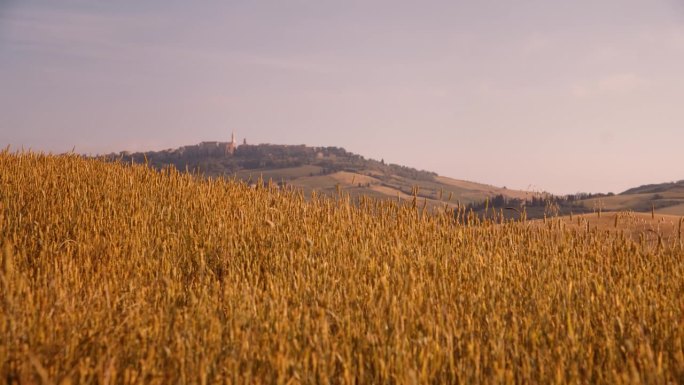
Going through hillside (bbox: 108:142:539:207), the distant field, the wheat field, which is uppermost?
hillside (bbox: 108:142:539:207)

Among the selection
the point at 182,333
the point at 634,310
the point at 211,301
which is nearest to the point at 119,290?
the point at 211,301

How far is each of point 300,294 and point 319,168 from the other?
145m

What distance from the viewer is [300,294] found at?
3932mm

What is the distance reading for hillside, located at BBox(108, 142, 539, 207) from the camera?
137m

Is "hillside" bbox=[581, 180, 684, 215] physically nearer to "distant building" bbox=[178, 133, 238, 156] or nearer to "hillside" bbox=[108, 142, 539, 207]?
"hillside" bbox=[108, 142, 539, 207]

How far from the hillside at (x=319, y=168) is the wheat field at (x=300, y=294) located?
113 meters

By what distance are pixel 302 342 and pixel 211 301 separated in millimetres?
941

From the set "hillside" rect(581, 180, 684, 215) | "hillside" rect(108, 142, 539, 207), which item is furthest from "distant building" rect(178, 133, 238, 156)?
"hillside" rect(581, 180, 684, 215)

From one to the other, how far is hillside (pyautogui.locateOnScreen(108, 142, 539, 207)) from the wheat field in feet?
371

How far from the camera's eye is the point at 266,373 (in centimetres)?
295

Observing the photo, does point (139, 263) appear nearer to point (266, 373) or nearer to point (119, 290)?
point (119, 290)

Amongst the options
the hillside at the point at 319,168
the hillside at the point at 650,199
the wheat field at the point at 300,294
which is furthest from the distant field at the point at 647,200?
A: the wheat field at the point at 300,294

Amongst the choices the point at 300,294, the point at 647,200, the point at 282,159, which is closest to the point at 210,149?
the point at 282,159

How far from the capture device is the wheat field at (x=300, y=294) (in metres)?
2.81
